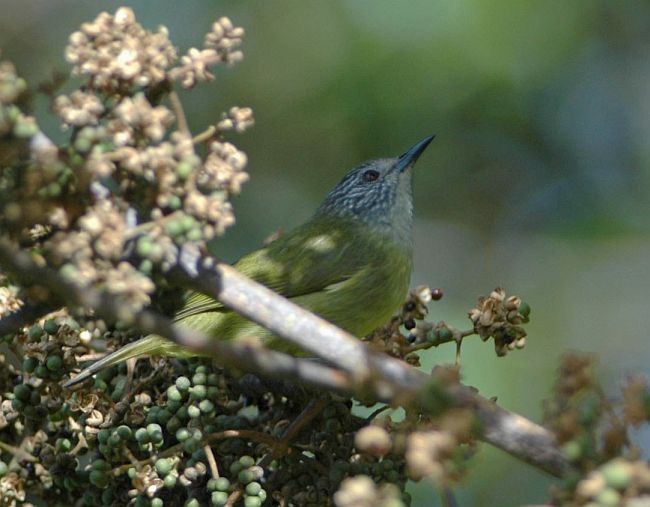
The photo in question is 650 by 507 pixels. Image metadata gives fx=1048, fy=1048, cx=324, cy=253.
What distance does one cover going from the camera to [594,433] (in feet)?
6.53

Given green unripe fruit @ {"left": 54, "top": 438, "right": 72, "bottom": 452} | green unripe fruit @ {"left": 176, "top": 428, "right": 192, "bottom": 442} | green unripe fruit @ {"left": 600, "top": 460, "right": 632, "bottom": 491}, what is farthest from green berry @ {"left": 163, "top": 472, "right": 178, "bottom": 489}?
green unripe fruit @ {"left": 600, "top": 460, "right": 632, "bottom": 491}

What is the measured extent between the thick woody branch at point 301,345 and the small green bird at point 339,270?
6.81ft

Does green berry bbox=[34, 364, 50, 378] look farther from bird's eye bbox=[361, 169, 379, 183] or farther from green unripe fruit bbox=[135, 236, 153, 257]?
bird's eye bbox=[361, 169, 379, 183]

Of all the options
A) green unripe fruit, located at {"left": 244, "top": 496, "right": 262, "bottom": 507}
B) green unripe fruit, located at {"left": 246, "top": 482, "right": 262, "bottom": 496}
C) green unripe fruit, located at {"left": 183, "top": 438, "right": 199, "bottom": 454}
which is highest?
green unripe fruit, located at {"left": 183, "top": 438, "right": 199, "bottom": 454}

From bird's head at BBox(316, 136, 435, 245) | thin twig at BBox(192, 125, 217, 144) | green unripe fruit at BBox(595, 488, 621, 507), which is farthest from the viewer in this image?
bird's head at BBox(316, 136, 435, 245)

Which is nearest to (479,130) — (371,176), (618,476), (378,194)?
(371,176)

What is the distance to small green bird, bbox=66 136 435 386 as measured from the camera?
4535 mm

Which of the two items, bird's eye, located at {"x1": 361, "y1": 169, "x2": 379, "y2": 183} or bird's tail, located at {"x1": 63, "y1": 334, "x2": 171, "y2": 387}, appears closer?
bird's tail, located at {"x1": 63, "y1": 334, "x2": 171, "y2": 387}

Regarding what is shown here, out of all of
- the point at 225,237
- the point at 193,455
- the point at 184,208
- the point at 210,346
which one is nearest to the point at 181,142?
the point at 184,208

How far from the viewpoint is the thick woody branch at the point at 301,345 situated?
1.88 m

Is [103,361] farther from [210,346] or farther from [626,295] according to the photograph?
→ [626,295]

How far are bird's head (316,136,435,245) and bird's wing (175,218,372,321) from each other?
0.34 metres

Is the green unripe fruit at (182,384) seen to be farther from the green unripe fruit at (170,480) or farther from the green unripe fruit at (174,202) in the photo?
the green unripe fruit at (174,202)

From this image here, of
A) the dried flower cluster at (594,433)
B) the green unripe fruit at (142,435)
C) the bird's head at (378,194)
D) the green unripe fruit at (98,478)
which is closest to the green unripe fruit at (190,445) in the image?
the green unripe fruit at (142,435)
